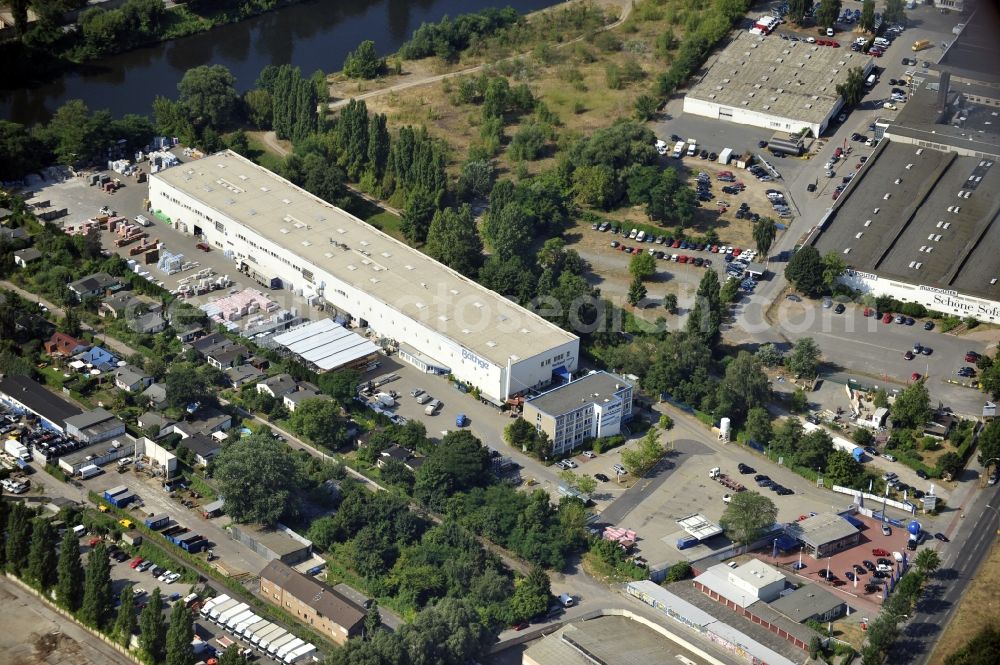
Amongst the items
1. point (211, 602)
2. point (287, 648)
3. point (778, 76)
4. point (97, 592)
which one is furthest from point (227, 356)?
point (778, 76)

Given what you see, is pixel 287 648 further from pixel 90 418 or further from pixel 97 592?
pixel 90 418

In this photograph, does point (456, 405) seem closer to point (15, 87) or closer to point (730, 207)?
point (730, 207)

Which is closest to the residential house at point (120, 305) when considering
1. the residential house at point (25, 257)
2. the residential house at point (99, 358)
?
the residential house at point (99, 358)

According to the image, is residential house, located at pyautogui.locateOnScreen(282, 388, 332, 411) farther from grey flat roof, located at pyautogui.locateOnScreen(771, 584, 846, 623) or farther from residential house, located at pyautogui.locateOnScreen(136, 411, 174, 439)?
grey flat roof, located at pyautogui.locateOnScreen(771, 584, 846, 623)

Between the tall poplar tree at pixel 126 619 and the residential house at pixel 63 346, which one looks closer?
the tall poplar tree at pixel 126 619

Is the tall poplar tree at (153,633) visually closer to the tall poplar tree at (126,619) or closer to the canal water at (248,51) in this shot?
the tall poplar tree at (126,619)

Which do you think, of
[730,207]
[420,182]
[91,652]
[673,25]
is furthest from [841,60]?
[91,652]
